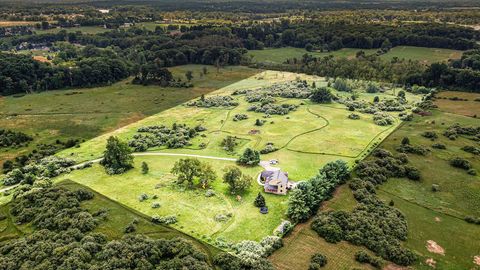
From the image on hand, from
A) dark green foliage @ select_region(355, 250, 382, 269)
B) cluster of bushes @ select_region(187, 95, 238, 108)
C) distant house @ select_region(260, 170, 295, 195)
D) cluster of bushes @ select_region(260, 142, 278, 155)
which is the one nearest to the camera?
dark green foliage @ select_region(355, 250, 382, 269)

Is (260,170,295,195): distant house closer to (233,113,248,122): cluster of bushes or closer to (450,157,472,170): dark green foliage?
(450,157,472,170): dark green foliage

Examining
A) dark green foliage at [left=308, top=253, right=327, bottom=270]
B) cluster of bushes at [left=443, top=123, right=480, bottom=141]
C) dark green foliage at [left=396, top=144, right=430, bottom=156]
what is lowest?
dark green foliage at [left=308, top=253, right=327, bottom=270]

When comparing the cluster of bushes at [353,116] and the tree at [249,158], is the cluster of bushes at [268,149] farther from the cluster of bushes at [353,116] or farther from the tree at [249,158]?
the cluster of bushes at [353,116]

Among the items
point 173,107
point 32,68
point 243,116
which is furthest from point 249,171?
point 32,68

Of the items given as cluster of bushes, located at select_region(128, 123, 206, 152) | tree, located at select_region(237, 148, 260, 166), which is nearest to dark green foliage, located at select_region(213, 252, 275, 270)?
tree, located at select_region(237, 148, 260, 166)

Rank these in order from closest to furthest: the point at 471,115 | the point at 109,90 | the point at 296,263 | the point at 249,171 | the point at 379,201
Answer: the point at 296,263
the point at 379,201
the point at 249,171
the point at 471,115
the point at 109,90

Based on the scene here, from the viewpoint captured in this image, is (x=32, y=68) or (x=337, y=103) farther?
(x=32, y=68)

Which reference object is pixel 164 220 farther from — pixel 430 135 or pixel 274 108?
pixel 430 135

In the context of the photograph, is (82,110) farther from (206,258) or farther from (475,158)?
(475,158)
